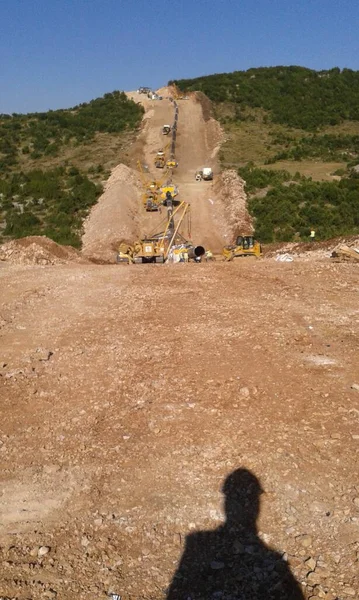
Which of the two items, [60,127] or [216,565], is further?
[60,127]

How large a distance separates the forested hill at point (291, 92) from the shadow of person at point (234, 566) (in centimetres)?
4950

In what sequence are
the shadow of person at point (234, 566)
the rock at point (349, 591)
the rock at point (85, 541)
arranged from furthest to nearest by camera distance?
the rock at point (85, 541) < the shadow of person at point (234, 566) < the rock at point (349, 591)

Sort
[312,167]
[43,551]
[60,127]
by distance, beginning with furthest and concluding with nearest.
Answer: [60,127] → [312,167] → [43,551]

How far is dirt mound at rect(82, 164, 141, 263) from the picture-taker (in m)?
24.2

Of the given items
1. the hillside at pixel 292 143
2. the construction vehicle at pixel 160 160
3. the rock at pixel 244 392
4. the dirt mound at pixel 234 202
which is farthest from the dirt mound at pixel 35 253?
the construction vehicle at pixel 160 160

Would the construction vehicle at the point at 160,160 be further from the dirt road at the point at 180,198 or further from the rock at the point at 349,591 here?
the rock at the point at 349,591

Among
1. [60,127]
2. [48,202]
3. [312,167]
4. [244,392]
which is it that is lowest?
[244,392]

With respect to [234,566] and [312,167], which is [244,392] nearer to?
[234,566]

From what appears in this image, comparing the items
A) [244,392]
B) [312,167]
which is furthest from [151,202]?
[244,392]

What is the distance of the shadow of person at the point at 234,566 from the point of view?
16.3 ft

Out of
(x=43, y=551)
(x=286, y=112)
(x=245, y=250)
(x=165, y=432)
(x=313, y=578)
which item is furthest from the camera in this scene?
(x=286, y=112)

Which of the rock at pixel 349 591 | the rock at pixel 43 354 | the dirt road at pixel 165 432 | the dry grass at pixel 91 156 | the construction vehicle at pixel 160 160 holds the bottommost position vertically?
the rock at pixel 349 591

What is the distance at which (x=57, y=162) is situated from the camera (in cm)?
4031

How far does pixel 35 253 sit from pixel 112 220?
7.29 m
